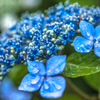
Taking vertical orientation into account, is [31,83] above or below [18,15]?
below

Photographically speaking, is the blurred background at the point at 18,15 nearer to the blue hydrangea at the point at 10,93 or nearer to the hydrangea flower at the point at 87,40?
the blue hydrangea at the point at 10,93

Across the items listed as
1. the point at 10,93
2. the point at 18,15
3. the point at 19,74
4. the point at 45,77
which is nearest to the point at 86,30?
the point at 45,77

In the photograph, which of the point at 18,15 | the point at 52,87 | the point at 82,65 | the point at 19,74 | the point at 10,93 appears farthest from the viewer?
the point at 18,15

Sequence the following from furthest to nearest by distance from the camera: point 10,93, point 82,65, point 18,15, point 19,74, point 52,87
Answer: point 18,15, point 10,93, point 19,74, point 82,65, point 52,87

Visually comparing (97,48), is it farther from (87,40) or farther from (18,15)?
(18,15)

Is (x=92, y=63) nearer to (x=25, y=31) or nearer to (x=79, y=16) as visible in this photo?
(x=79, y=16)

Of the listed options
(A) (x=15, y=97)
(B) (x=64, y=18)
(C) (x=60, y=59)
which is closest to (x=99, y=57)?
(C) (x=60, y=59)

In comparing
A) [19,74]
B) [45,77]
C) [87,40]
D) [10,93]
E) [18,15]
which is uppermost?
[18,15]

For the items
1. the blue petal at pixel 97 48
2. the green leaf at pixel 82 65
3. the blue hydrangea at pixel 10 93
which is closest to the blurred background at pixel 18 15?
the blue hydrangea at pixel 10 93
